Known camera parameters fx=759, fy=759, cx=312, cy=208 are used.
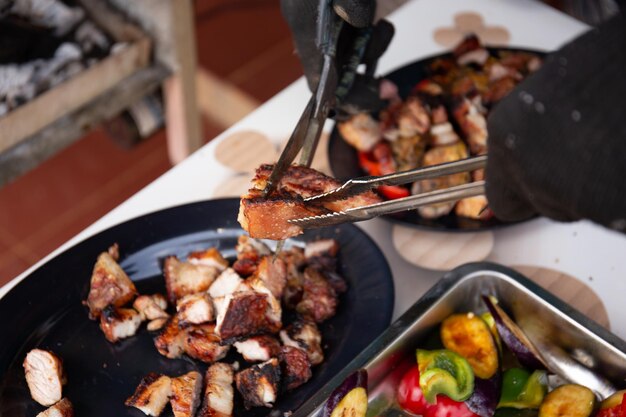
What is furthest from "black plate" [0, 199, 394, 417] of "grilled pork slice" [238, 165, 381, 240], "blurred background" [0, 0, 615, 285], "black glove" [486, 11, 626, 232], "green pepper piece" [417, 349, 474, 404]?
"blurred background" [0, 0, 615, 285]

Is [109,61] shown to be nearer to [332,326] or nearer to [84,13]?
[84,13]

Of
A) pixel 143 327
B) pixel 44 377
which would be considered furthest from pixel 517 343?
pixel 44 377

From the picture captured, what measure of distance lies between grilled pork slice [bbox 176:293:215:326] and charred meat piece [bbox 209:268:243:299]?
0.10ft

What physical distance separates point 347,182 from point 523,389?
48cm

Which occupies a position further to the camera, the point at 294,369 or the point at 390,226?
the point at 390,226

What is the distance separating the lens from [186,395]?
1.20m

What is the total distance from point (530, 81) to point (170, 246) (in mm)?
860

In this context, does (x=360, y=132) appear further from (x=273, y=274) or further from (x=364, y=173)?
(x=273, y=274)

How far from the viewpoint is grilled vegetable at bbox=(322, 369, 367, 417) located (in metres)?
1.10

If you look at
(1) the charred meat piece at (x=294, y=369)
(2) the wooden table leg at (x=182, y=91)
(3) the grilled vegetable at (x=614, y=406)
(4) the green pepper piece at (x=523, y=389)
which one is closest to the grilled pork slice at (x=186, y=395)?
(1) the charred meat piece at (x=294, y=369)

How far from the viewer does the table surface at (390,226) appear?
1.46m

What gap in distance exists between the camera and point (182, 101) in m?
2.52

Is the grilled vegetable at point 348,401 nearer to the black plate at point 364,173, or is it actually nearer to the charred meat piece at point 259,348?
the charred meat piece at point 259,348

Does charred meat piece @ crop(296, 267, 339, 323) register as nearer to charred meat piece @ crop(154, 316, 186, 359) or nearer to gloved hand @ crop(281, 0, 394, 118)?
charred meat piece @ crop(154, 316, 186, 359)
